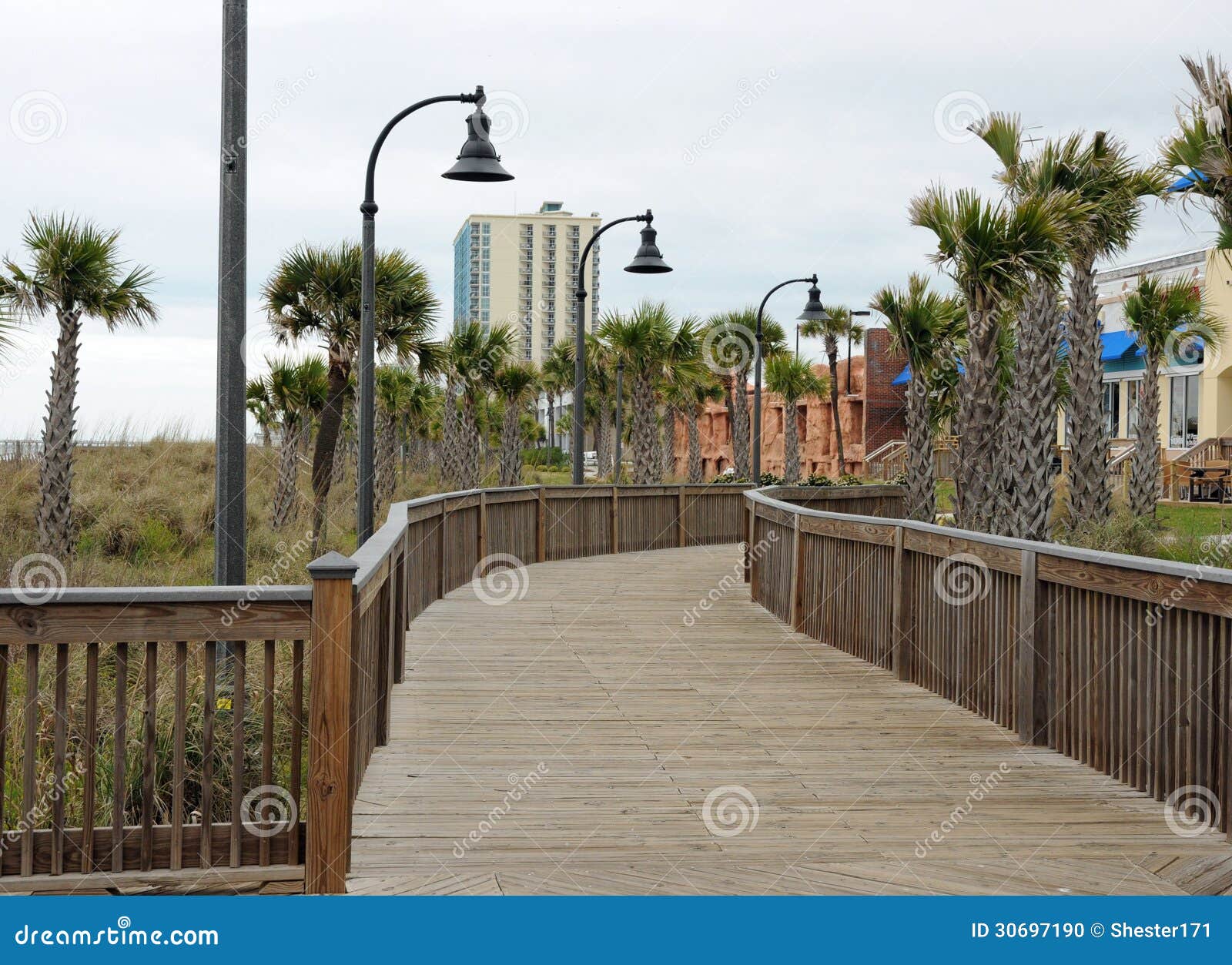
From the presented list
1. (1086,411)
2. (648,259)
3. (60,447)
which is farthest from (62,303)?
(1086,411)

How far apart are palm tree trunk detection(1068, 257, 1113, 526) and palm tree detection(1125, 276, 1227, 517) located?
495cm

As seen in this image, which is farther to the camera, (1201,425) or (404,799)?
(1201,425)

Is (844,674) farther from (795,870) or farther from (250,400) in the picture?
(250,400)

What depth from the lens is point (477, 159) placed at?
13.7m

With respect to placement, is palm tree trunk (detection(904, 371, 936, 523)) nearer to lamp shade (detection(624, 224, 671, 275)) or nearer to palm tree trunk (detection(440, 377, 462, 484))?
lamp shade (detection(624, 224, 671, 275))

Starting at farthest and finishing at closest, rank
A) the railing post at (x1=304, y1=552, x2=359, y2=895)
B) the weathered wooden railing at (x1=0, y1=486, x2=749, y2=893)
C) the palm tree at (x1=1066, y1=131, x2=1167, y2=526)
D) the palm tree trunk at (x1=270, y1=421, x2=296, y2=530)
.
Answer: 1. the palm tree trunk at (x1=270, y1=421, x2=296, y2=530)
2. the palm tree at (x1=1066, y1=131, x2=1167, y2=526)
3. the railing post at (x1=304, y1=552, x2=359, y2=895)
4. the weathered wooden railing at (x1=0, y1=486, x2=749, y2=893)

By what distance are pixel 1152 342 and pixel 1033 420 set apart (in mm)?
14693

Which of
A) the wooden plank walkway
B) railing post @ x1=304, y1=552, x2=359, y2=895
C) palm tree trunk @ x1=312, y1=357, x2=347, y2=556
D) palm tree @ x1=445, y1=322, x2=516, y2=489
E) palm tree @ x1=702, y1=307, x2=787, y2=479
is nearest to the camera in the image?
railing post @ x1=304, y1=552, x2=359, y2=895

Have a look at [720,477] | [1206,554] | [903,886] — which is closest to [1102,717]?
[903,886]

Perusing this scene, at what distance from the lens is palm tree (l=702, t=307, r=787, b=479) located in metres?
40.5

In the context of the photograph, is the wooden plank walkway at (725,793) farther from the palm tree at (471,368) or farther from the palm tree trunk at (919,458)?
the palm tree at (471,368)

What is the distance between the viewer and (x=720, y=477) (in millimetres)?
37438

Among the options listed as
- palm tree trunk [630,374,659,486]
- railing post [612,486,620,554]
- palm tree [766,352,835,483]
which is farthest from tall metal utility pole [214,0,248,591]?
palm tree [766,352,835,483]

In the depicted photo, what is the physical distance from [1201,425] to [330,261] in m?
30.0
